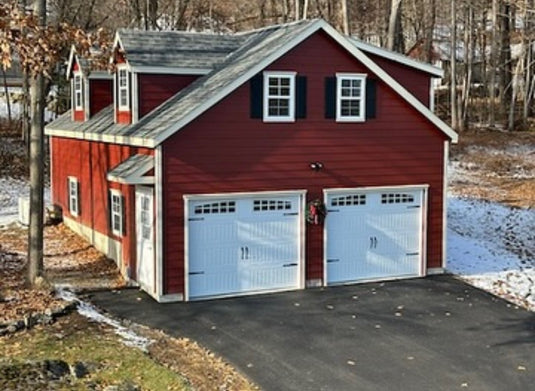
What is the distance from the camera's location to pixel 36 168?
1525cm

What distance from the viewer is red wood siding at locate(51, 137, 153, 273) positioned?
56.1ft

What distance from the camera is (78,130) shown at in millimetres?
21281

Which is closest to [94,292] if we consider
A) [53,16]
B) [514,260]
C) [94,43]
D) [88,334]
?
[88,334]

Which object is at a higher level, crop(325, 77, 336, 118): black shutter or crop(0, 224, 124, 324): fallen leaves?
crop(325, 77, 336, 118): black shutter

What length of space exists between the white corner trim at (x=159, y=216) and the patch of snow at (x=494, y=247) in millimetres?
7564

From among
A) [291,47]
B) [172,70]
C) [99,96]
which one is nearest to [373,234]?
[291,47]

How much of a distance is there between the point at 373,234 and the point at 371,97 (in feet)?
10.8

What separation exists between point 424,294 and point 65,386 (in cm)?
897

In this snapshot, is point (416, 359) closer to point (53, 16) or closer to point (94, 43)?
point (94, 43)

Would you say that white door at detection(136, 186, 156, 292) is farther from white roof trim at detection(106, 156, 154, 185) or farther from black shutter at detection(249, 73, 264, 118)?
black shutter at detection(249, 73, 264, 118)

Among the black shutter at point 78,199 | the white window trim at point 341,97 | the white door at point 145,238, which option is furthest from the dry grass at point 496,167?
the white door at point 145,238

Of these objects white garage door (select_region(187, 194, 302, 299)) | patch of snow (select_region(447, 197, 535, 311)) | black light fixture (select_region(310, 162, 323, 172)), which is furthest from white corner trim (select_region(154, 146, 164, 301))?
patch of snow (select_region(447, 197, 535, 311))

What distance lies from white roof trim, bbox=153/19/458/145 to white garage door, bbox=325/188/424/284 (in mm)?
2028

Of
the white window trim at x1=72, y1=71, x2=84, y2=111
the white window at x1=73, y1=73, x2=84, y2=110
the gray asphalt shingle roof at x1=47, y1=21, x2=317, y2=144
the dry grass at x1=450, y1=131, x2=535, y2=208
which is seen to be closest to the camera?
the gray asphalt shingle roof at x1=47, y1=21, x2=317, y2=144
